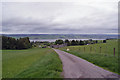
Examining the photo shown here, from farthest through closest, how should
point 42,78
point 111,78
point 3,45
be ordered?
point 3,45 → point 42,78 → point 111,78

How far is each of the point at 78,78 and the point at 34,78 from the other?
11.2 ft

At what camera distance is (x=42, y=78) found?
8.70 meters

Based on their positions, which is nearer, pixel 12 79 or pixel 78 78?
pixel 78 78

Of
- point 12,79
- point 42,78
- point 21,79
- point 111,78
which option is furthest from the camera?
point 12,79

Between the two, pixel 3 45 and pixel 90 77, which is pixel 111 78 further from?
pixel 3 45

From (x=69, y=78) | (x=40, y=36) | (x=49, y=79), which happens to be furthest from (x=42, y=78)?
(x=40, y=36)

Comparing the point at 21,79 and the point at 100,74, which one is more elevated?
the point at 100,74

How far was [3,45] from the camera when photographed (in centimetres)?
9019

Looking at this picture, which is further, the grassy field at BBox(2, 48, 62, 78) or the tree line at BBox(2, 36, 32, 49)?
the tree line at BBox(2, 36, 32, 49)

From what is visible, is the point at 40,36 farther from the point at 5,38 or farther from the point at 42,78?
the point at 42,78

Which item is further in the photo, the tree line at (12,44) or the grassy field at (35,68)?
the tree line at (12,44)

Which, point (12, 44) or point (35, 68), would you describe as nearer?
point (35, 68)

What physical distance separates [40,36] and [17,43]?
78.8m

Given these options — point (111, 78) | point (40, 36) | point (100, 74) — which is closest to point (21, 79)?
point (100, 74)
